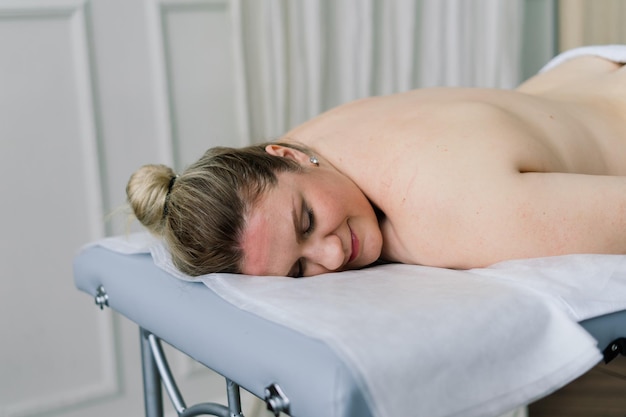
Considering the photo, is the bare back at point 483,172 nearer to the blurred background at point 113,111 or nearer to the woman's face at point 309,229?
the woman's face at point 309,229

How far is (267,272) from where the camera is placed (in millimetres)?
1188

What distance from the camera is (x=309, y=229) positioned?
122cm

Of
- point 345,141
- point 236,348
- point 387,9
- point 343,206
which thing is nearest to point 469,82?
point 387,9

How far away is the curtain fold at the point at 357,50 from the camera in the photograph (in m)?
2.10

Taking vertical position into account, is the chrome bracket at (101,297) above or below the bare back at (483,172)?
below

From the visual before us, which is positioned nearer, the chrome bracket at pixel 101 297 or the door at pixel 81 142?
the chrome bracket at pixel 101 297

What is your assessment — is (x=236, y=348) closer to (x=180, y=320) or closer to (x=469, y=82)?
(x=180, y=320)

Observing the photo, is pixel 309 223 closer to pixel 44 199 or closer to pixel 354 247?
pixel 354 247

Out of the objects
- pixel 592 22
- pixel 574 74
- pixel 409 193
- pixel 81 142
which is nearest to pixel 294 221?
pixel 409 193

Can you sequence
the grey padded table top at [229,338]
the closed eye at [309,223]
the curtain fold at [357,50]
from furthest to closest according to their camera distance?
the curtain fold at [357,50]
the closed eye at [309,223]
the grey padded table top at [229,338]

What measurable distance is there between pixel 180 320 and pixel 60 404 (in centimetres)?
114

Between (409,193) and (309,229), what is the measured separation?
6.6 inches

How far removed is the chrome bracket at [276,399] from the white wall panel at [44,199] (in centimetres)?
131

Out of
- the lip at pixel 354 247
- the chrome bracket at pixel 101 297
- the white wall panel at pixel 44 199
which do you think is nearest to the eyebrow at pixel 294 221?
the lip at pixel 354 247
